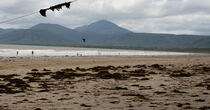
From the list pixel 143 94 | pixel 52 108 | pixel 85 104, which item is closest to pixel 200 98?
pixel 143 94

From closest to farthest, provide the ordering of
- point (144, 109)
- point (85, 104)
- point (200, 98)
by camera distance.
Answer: point (144, 109)
point (85, 104)
point (200, 98)

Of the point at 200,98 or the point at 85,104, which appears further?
the point at 200,98

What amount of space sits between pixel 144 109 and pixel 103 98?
2.30m

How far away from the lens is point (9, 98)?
1139cm

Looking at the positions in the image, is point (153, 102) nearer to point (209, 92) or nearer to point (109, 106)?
point (109, 106)

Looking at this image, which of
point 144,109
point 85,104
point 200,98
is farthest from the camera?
point 200,98

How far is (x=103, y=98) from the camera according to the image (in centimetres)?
1141

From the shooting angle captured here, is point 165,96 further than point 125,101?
Yes

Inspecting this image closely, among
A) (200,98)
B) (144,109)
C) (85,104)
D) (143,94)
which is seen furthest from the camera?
(143,94)

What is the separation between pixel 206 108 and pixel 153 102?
177cm

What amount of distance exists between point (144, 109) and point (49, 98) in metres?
3.69

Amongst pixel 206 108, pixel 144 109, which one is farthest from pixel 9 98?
pixel 206 108

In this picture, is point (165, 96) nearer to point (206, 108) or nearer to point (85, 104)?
point (206, 108)

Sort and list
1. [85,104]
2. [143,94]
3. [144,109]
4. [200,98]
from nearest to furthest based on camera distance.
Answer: [144,109]
[85,104]
[200,98]
[143,94]
